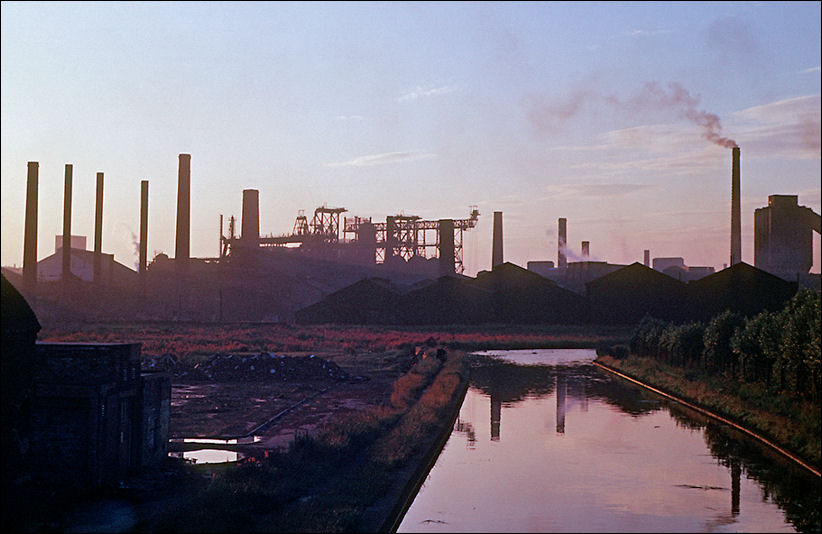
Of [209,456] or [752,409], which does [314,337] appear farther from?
[209,456]

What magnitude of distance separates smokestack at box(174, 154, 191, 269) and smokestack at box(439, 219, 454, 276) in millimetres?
24001

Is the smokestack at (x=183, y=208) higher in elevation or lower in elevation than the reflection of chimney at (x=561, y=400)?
higher

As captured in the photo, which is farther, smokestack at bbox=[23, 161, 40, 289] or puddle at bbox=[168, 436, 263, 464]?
smokestack at bbox=[23, 161, 40, 289]

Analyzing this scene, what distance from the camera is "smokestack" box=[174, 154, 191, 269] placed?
6588 centimetres

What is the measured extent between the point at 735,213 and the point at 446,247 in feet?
95.2

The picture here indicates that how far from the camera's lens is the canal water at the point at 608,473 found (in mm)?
12586

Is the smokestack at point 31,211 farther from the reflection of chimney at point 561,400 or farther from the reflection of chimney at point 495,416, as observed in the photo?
the reflection of chimney at point 495,416

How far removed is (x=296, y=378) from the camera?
33.0 metres

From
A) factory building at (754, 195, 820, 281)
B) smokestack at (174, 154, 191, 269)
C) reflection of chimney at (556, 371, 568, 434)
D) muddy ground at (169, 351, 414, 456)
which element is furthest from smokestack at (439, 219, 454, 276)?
reflection of chimney at (556, 371, 568, 434)

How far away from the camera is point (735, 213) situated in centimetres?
5950

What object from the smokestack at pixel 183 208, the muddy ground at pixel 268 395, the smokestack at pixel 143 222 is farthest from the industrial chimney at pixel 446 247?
the muddy ground at pixel 268 395

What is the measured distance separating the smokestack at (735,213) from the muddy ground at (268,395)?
29.4 meters

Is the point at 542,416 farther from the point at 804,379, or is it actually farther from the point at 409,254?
the point at 409,254

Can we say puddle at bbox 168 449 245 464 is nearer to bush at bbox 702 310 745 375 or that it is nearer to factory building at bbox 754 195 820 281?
bush at bbox 702 310 745 375
